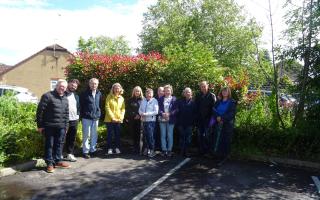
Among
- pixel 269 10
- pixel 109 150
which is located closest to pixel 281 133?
pixel 269 10

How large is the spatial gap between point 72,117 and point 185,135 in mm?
2971

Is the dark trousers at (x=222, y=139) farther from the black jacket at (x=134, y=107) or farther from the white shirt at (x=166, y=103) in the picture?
the black jacket at (x=134, y=107)

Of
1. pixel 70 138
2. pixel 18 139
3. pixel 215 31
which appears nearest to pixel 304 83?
pixel 70 138

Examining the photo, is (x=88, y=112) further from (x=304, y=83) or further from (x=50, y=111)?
(x=304, y=83)

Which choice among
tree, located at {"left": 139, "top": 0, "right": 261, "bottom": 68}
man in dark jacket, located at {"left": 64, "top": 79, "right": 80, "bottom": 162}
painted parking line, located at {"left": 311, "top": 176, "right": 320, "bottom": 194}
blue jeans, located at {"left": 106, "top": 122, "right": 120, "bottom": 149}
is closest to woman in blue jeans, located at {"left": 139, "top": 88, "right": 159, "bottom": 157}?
blue jeans, located at {"left": 106, "top": 122, "right": 120, "bottom": 149}

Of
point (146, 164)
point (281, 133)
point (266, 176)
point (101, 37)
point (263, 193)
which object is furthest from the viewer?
point (101, 37)

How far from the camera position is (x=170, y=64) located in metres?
11.9

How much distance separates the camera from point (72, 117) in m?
9.21

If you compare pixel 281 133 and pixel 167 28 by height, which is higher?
pixel 167 28

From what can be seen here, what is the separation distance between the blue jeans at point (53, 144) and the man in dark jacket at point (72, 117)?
631mm

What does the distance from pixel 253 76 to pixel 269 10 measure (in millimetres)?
14318

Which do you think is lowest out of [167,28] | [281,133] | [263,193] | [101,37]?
[263,193]

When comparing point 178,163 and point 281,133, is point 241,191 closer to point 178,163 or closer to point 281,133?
point 178,163

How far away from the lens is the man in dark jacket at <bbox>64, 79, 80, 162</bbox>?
9203 millimetres
